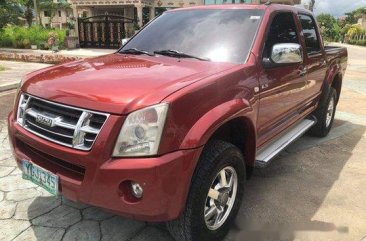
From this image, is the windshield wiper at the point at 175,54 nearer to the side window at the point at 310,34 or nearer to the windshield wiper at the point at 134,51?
the windshield wiper at the point at 134,51

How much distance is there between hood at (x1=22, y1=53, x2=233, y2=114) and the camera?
2301 mm

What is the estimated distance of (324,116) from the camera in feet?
17.7

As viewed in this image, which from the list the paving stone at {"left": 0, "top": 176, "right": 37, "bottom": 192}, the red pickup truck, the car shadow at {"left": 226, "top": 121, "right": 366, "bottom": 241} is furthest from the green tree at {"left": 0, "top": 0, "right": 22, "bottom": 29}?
the car shadow at {"left": 226, "top": 121, "right": 366, "bottom": 241}

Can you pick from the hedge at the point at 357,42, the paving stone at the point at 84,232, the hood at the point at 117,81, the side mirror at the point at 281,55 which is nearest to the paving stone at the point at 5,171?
the paving stone at the point at 84,232

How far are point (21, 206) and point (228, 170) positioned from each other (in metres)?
1.95

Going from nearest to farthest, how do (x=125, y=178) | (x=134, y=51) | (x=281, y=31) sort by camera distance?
(x=125, y=178) → (x=134, y=51) → (x=281, y=31)

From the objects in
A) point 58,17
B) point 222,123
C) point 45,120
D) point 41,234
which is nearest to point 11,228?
point 41,234

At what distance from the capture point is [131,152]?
2.24 m

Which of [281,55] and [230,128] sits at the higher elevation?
[281,55]

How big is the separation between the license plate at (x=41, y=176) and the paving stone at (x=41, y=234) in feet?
1.70

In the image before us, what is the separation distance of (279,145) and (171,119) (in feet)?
6.45

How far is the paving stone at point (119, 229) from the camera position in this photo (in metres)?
2.94

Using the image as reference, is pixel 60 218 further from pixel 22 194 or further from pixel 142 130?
pixel 142 130

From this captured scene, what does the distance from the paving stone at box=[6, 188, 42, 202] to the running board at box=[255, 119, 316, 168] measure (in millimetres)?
2169
